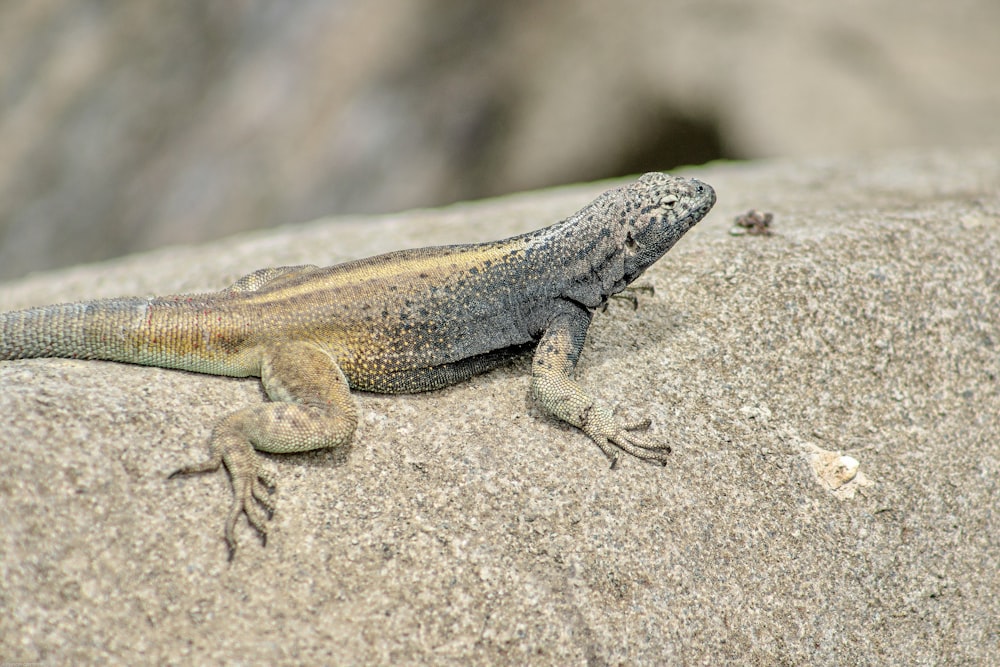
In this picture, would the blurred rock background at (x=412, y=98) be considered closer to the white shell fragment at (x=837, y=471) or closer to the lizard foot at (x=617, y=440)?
the white shell fragment at (x=837, y=471)

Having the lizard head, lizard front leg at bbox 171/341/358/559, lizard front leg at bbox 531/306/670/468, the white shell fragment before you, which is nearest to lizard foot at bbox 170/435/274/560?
lizard front leg at bbox 171/341/358/559

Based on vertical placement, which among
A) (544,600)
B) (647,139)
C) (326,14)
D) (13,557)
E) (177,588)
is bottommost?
(544,600)

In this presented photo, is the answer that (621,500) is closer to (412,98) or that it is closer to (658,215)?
(658,215)

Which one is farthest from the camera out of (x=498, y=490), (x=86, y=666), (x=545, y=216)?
(x=545, y=216)

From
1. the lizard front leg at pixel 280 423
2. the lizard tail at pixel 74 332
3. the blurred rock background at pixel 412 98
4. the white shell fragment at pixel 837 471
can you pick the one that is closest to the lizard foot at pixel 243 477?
the lizard front leg at pixel 280 423

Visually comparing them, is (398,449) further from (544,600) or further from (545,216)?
(545,216)

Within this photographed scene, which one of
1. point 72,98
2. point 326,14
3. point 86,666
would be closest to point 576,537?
point 86,666
